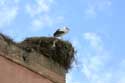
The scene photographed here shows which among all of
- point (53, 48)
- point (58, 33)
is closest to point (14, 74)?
point (53, 48)

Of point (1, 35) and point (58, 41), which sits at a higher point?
point (58, 41)

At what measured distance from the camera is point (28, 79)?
507 inches

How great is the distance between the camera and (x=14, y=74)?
12.5 meters

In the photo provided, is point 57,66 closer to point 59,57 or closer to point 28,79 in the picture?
point 59,57

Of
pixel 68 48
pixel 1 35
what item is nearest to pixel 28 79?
pixel 1 35

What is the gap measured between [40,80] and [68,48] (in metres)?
1.72

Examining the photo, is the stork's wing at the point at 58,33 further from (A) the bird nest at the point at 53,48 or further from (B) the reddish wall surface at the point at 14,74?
(B) the reddish wall surface at the point at 14,74

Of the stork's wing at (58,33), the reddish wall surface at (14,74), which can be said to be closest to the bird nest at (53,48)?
the stork's wing at (58,33)

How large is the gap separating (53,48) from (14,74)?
2.00 m

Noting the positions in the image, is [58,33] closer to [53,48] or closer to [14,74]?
[53,48]

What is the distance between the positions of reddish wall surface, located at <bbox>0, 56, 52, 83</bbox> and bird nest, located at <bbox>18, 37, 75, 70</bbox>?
→ 0.73 meters

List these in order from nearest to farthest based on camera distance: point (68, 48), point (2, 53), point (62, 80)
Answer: point (2, 53), point (62, 80), point (68, 48)

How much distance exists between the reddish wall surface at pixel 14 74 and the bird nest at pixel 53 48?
73 centimetres

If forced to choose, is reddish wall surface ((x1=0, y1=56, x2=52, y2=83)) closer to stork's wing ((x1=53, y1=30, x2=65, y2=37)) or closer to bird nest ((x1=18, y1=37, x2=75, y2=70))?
bird nest ((x1=18, y1=37, x2=75, y2=70))
